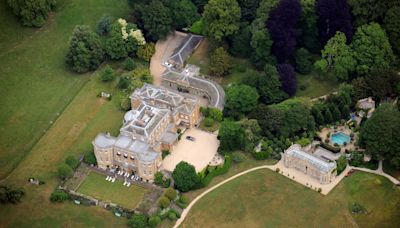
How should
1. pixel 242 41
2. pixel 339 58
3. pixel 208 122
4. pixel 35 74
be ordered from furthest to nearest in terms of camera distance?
pixel 242 41, pixel 35 74, pixel 339 58, pixel 208 122

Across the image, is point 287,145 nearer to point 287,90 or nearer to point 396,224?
point 287,90

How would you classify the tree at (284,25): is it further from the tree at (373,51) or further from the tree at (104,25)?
the tree at (104,25)

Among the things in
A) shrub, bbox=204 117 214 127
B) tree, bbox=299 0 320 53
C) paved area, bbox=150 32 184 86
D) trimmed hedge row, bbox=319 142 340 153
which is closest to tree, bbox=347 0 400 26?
tree, bbox=299 0 320 53

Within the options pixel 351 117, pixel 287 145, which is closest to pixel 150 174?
pixel 287 145

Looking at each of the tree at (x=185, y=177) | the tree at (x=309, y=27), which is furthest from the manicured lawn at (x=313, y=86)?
the tree at (x=185, y=177)

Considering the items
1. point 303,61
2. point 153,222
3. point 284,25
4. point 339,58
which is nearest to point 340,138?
point 339,58

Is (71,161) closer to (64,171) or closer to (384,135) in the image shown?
(64,171)

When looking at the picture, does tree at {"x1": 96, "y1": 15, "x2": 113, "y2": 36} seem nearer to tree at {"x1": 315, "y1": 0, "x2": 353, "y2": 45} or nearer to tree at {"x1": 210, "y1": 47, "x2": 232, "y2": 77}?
tree at {"x1": 210, "y1": 47, "x2": 232, "y2": 77}
